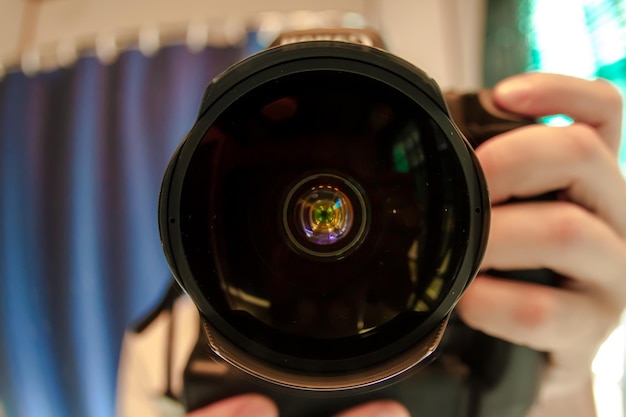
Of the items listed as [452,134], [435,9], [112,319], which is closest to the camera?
[452,134]

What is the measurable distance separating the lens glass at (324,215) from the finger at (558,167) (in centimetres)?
7

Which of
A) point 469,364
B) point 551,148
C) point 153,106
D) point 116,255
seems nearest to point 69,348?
point 116,255

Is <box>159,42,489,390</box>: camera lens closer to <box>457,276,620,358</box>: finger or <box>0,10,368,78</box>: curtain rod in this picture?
<box>457,276,620,358</box>: finger

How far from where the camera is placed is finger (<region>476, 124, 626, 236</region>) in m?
0.40

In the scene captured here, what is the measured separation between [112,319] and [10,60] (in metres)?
0.64

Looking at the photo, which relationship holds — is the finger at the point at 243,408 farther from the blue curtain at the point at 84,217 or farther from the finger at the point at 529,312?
the blue curtain at the point at 84,217

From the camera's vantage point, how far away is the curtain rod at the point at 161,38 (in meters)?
1.02

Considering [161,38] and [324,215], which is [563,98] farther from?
[161,38]

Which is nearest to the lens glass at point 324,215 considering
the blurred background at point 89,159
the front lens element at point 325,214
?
the front lens element at point 325,214

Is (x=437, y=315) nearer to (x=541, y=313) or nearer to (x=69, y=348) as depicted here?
(x=541, y=313)

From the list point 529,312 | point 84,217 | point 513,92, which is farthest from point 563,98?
point 84,217

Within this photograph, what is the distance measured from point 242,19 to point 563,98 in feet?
2.61

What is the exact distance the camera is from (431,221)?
0.38 metres

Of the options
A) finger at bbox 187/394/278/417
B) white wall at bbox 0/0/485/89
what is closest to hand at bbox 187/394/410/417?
finger at bbox 187/394/278/417
